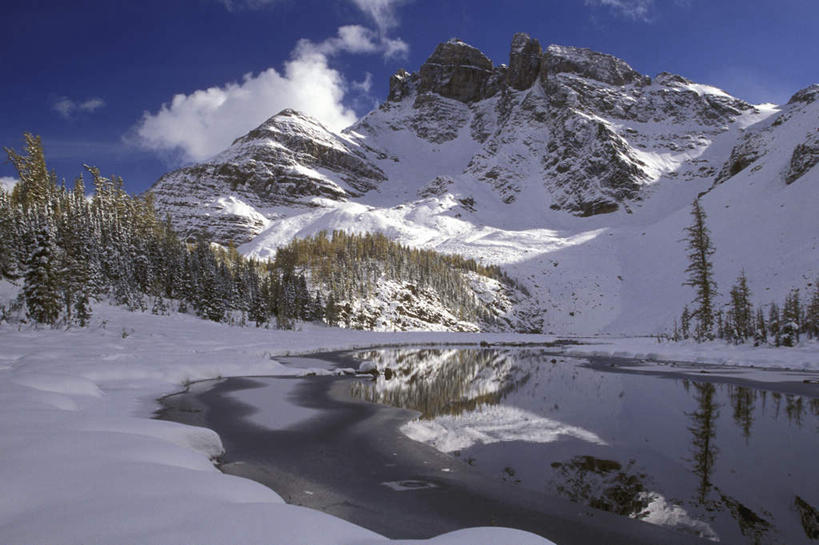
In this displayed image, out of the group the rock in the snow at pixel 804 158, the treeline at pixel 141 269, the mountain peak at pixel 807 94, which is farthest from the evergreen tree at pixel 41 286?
the mountain peak at pixel 807 94

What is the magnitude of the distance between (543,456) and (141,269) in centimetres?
5696

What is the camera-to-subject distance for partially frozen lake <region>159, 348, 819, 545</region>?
214 inches

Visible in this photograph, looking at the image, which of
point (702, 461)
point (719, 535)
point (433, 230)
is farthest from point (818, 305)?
point (433, 230)

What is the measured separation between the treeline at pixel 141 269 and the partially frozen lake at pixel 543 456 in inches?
812

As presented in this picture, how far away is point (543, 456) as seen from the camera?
8.05m

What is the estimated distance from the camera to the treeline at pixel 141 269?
2719cm

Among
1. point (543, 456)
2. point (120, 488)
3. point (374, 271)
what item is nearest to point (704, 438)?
point (543, 456)

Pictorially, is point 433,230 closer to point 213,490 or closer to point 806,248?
point 806,248

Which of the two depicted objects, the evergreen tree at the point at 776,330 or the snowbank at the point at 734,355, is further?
the evergreen tree at the point at 776,330

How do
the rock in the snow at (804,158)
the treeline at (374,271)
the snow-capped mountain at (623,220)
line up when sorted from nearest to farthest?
the snow-capped mountain at (623,220) → the rock in the snow at (804,158) → the treeline at (374,271)

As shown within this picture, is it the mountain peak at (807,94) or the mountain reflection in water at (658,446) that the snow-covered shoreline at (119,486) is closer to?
the mountain reflection in water at (658,446)

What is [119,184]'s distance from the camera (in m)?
73.1

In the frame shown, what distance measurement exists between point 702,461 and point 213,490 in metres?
8.29

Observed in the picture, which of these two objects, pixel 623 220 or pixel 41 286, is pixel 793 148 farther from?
pixel 41 286
